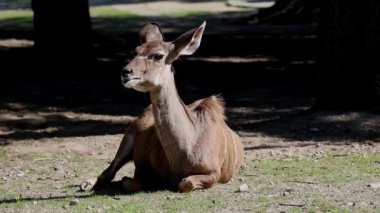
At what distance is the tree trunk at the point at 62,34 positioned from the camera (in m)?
19.5

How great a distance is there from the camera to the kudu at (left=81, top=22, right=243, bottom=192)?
862 cm

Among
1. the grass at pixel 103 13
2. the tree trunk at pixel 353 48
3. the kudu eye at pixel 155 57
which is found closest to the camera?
the kudu eye at pixel 155 57

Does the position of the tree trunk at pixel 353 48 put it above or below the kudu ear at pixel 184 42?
below

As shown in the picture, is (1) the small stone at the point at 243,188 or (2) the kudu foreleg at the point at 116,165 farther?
(2) the kudu foreleg at the point at 116,165

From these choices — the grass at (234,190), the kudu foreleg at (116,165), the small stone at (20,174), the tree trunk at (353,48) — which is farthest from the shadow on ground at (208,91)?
the kudu foreleg at (116,165)

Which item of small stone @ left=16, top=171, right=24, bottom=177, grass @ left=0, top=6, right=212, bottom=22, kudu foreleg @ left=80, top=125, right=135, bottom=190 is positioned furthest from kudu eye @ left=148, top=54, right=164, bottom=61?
grass @ left=0, top=6, right=212, bottom=22

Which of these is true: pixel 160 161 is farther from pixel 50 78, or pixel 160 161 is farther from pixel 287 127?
pixel 50 78

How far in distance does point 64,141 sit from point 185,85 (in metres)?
5.85

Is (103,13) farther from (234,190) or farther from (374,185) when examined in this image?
(374,185)

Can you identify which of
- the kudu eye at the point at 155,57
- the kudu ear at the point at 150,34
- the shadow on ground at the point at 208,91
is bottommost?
the shadow on ground at the point at 208,91

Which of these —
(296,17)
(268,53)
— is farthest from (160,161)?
(296,17)

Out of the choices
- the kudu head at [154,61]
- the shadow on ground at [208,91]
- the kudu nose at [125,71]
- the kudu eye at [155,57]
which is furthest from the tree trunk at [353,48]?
the kudu nose at [125,71]

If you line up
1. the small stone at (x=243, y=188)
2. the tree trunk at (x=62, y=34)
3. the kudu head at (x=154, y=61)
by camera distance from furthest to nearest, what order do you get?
the tree trunk at (x=62, y=34) < the small stone at (x=243, y=188) < the kudu head at (x=154, y=61)

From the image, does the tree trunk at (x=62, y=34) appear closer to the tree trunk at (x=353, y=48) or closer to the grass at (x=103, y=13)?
the tree trunk at (x=353, y=48)
